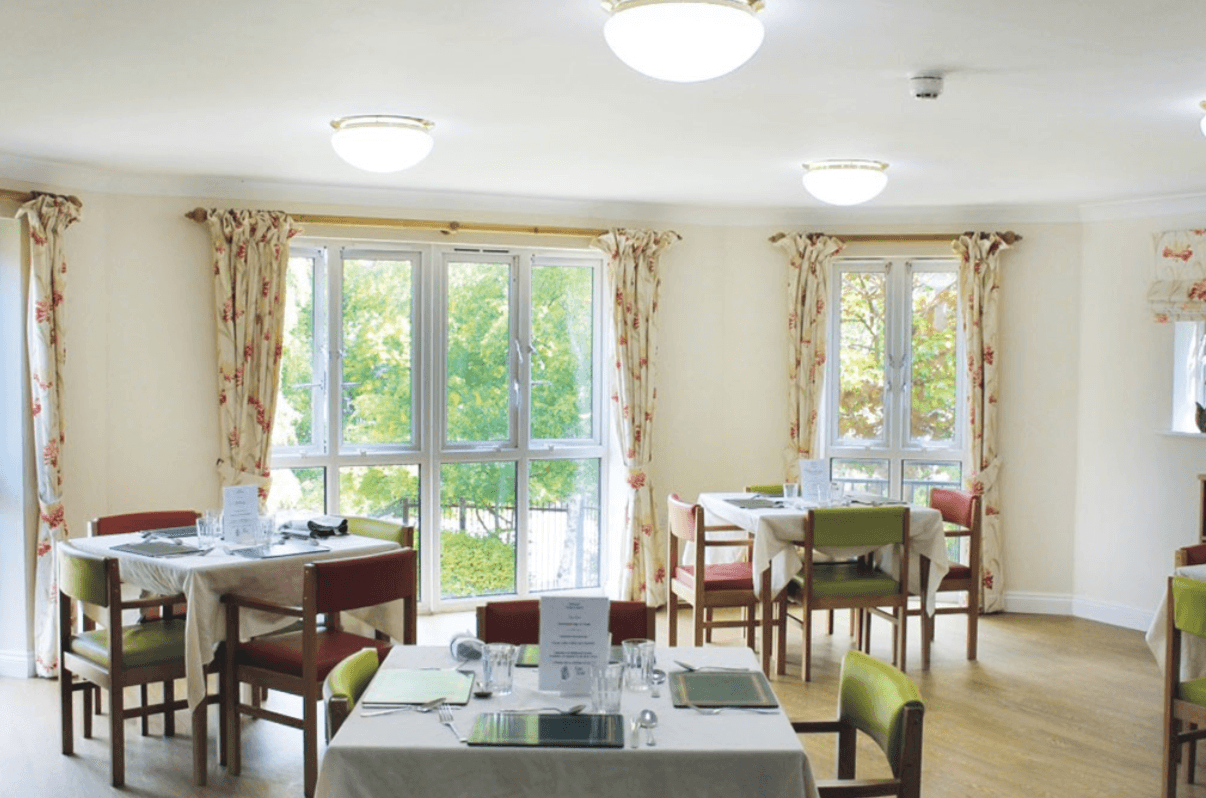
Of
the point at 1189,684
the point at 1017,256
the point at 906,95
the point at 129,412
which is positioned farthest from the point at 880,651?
the point at 129,412

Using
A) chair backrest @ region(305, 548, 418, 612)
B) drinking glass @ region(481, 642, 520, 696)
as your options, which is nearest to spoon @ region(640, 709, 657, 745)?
drinking glass @ region(481, 642, 520, 696)

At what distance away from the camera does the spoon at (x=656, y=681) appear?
2.86m

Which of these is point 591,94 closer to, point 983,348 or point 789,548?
point 789,548

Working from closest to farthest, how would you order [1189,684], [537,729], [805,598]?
[537,729]
[1189,684]
[805,598]

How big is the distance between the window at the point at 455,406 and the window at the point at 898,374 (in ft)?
5.37

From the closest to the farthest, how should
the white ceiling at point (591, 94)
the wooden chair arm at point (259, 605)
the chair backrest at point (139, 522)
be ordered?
the white ceiling at point (591, 94), the wooden chair arm at point (259, 605), the chair backrest at point (139, 522)

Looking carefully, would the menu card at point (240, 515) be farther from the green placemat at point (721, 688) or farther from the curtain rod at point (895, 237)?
the curtain rod at point (895, 237)

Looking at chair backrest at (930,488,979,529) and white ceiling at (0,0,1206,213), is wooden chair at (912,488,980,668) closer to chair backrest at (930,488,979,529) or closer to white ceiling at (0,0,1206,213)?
chair backrest at (930,488,979,529)

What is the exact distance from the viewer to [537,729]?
2.57 m

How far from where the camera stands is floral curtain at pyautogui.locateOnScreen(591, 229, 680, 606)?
680 centimetres

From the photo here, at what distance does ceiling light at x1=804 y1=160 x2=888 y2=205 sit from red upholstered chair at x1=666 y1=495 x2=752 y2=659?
5.50ft

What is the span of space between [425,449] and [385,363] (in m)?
0.57

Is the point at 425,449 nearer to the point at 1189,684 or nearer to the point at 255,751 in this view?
the point at 255,751

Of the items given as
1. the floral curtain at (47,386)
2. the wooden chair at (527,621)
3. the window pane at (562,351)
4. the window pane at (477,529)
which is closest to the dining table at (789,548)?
the window pane at (562,351)
